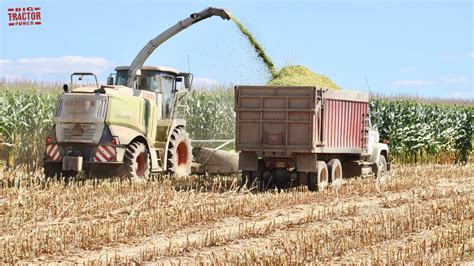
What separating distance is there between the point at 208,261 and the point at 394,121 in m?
19.4

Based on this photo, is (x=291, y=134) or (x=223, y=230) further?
(x=291, y=134)

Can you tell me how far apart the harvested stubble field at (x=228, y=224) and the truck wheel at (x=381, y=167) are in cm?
160

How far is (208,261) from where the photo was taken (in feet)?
30.2

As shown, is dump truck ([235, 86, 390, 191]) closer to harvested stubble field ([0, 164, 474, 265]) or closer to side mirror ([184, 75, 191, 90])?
harvested stubble field ([0, 164, 474, 265])

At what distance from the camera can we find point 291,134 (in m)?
16.3

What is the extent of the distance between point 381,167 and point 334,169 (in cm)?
276

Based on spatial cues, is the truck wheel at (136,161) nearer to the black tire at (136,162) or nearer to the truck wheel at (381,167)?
the black tire at (136,162)

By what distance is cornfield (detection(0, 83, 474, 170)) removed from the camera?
71.9ft

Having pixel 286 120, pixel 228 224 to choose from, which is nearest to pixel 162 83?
pixel 286 120

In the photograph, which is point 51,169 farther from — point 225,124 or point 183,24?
point 225,124

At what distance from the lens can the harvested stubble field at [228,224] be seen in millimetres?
9586

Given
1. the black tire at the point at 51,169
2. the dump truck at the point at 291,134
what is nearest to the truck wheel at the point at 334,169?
the dump truck at the point at 291,134

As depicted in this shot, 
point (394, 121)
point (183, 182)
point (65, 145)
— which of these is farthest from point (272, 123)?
point (394, 121)

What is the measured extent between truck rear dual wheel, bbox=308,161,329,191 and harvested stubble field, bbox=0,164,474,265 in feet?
0.88
